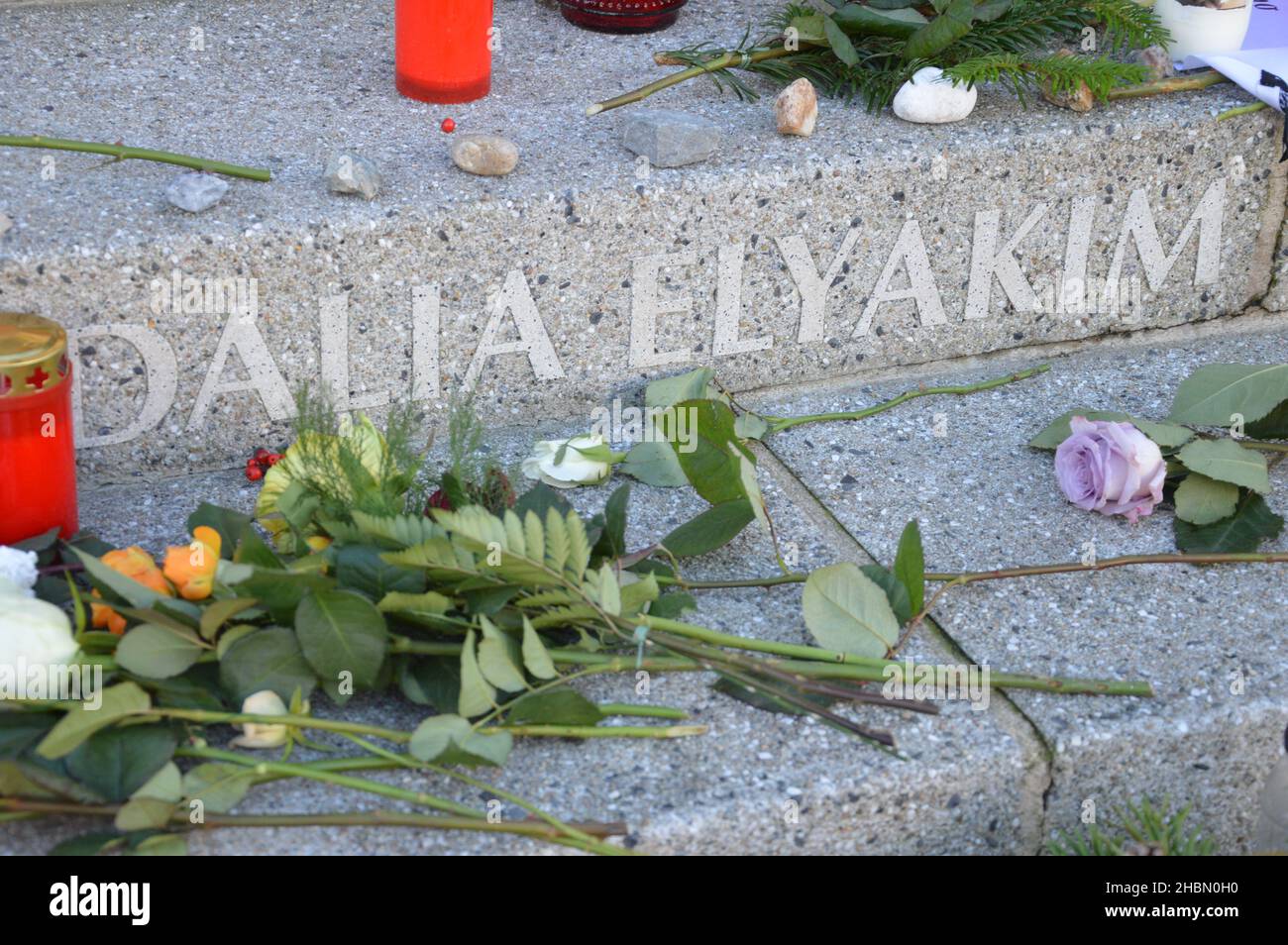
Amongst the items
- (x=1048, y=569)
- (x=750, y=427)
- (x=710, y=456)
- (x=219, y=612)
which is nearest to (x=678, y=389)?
(x=750, y=427)

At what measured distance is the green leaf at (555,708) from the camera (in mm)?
1128

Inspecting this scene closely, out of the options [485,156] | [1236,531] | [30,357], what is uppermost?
[485,156]

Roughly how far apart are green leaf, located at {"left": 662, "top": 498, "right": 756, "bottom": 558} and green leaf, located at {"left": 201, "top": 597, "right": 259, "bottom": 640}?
42 centimetres

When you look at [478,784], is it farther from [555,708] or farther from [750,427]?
[750,427]

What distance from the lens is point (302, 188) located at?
152 centimetres

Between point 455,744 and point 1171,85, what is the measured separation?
4.35ft

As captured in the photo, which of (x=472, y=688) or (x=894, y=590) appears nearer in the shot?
(x=472, y=688)

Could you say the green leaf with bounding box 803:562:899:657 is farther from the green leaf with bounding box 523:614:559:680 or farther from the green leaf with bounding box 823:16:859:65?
the green leaf with bounding box 823:16:859:65

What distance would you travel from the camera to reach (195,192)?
56.8 inches

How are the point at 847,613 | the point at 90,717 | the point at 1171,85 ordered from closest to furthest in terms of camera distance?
the point at 90,717 < the point at 847,613 < the point at 1171,85

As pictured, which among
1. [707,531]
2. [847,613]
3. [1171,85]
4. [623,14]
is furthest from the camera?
[623,14]

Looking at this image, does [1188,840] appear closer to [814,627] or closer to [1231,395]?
[814,627]

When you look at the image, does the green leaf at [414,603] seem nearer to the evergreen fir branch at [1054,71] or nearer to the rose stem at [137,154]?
the rose stem at [137,154]

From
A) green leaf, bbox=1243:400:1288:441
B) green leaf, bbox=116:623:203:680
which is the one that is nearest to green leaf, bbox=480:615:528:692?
green leaf, bbox=116:623:203:680
